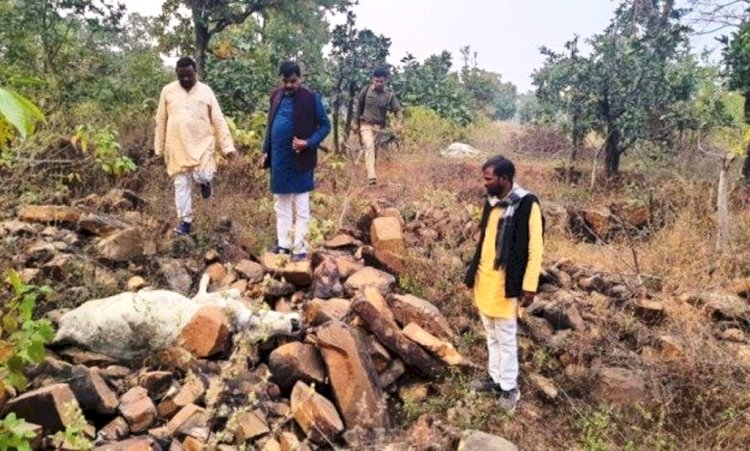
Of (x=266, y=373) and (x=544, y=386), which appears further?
(x=544, y=386)

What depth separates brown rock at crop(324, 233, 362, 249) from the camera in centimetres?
481

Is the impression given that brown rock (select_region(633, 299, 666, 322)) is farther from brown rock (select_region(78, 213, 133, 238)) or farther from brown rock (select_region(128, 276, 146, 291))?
brown rock (select_region(78, 213, 133, 238))

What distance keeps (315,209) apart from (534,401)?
3007mm

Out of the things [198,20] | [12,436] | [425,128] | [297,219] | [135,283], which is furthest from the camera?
[425,128]

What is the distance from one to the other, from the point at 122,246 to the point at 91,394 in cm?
161

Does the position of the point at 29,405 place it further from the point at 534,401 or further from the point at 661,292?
the point at 661,292

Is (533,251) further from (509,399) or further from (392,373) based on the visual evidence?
(392,373)

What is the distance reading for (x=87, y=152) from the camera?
218 inches

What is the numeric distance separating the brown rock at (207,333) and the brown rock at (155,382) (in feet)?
0.82

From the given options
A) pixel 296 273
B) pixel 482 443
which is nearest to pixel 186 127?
pixel 296 273

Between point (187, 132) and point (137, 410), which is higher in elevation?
point (187, 132)

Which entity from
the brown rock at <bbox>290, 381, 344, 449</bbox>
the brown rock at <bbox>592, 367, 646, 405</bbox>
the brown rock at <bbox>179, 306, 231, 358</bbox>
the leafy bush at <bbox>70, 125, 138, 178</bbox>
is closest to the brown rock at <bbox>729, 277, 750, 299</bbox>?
the brown rock at <bbox>592, 367, 646, 405</bbox>

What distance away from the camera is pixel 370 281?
411 centimetres

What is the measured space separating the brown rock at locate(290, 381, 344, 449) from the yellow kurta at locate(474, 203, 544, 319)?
3.42ft
